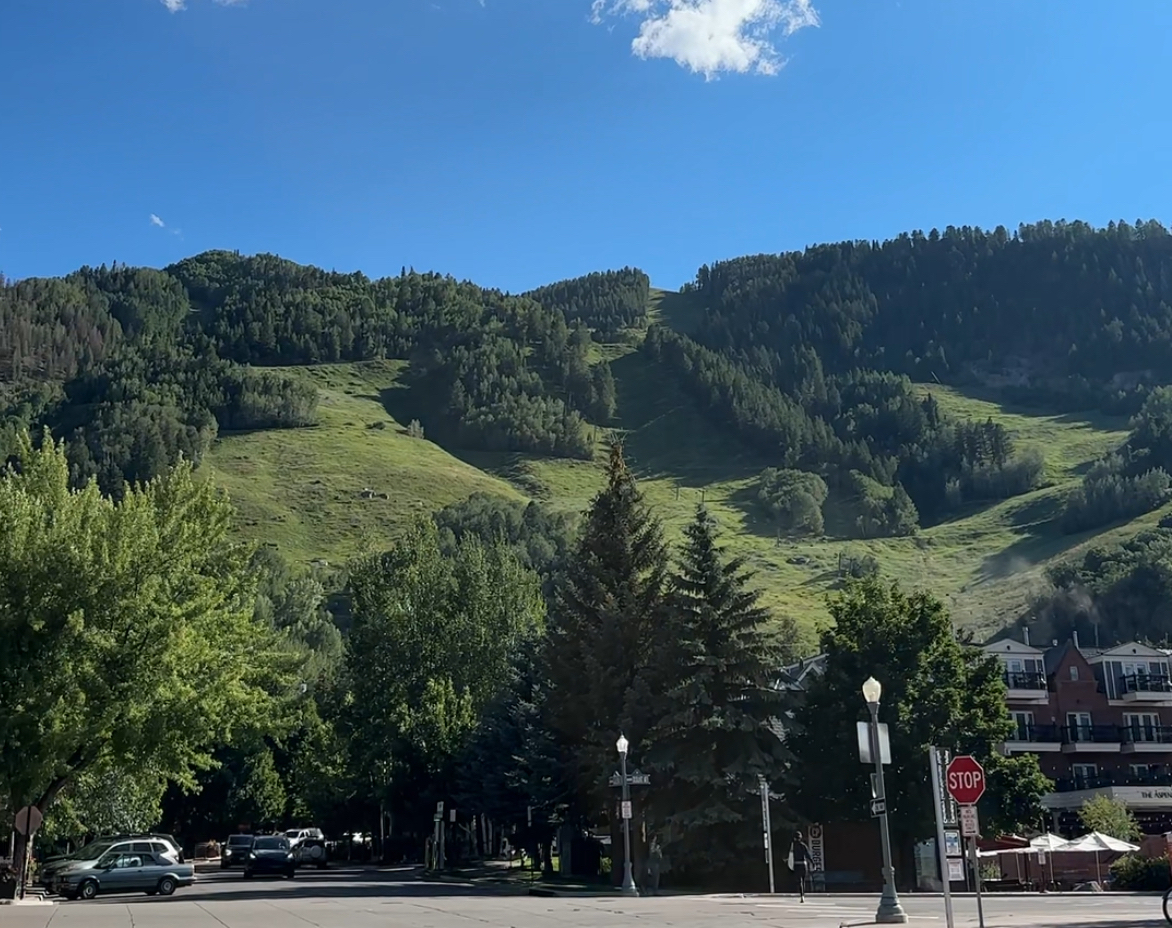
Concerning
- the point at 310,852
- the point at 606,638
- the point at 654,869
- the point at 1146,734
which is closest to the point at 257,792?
the point at 310,852

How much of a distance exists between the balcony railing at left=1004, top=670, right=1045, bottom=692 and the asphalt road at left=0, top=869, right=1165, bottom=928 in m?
35.2

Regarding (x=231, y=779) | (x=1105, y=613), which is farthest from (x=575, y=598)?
(x=1105, y=613)

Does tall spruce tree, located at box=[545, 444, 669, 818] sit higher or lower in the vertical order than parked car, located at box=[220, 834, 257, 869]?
higher

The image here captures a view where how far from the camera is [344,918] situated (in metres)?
24.4

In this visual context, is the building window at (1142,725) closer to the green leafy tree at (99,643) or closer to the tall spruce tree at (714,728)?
the tall spruce tree at (714,728)

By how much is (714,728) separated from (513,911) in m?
12.9

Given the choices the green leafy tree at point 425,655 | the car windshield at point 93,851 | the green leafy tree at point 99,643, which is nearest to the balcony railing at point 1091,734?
the green leafy tree at point 425,655

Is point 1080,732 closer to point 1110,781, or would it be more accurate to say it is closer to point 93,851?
point 1110,781

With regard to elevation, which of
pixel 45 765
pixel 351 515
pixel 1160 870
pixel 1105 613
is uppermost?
pixel 351 515

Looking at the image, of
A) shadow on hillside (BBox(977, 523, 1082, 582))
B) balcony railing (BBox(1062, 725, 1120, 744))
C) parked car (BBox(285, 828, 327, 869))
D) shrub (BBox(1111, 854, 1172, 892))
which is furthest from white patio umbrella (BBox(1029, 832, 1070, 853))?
shadow on hillside (BBox(977, 523, 1082, 582))

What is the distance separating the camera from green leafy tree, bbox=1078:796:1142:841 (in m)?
53.7

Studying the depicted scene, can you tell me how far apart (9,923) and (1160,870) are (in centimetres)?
3476

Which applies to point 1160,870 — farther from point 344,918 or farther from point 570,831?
point 344,918

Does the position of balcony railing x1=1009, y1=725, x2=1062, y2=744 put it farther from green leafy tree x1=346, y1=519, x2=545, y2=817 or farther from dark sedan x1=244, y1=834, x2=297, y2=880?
dark sedan x1=244, y1=834, x2=297, y2=880
